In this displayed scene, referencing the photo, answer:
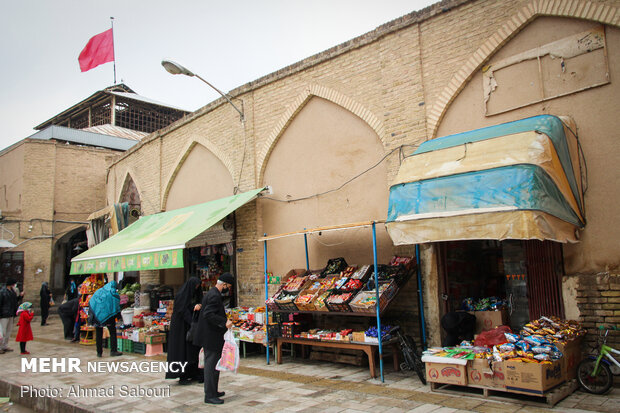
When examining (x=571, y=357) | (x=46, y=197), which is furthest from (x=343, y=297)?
(x=46, y=197)

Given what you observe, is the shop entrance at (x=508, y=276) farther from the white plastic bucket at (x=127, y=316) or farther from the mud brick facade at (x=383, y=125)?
the white plastic bucket at (x=127, y=316)

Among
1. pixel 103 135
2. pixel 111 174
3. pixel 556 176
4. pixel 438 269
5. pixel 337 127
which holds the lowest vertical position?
pixel 438 269

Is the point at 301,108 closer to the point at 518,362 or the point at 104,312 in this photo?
the point at 104,312

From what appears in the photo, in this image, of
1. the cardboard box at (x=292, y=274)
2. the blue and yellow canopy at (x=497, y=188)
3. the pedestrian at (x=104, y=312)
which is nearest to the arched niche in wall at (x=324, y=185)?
the cardboard box at (x=292, y=274)

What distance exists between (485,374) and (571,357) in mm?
1070

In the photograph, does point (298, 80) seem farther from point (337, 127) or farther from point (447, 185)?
point (447, 185)

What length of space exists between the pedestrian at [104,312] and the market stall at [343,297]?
3.57 metres

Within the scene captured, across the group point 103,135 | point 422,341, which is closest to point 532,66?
point 422,341

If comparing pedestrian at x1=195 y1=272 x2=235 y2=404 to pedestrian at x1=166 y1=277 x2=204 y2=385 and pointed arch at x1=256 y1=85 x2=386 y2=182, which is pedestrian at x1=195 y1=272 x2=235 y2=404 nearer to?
pedestrian at x1=166 y1=277 x2=204 y2=385

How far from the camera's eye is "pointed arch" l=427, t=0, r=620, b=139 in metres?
5.80

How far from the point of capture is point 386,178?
777 cm

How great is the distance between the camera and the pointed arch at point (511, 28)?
580 centimetres

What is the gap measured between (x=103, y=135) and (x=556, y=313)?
2059 cm

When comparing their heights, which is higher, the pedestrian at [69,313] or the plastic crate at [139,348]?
the pedestrian at [69,313]
